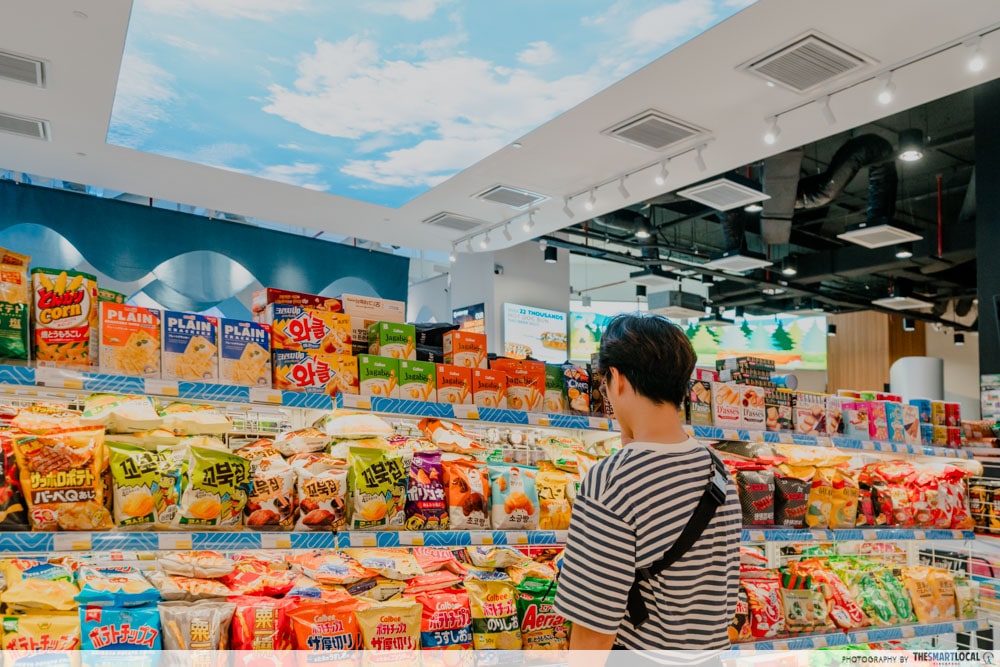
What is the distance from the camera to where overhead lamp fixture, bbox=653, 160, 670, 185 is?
615 cm

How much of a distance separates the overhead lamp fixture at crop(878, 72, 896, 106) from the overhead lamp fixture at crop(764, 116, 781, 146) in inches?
27.2

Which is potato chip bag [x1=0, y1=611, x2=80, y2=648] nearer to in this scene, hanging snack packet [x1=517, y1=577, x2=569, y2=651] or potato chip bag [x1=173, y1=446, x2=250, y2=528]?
potato chip bag [x1=173, y1=446, x2=250, y2=528]

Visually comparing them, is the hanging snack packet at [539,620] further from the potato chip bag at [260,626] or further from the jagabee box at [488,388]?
the potato chip bag at [260,626]

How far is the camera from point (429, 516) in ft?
8.39

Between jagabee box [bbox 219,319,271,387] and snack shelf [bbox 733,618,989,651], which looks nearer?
jagabee box [bbox 219,319,271,387]

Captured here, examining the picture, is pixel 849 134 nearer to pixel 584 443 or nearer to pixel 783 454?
pixel 783 454

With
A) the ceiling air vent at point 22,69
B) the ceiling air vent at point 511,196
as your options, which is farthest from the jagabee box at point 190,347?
the ceiling air vent at point 511,196

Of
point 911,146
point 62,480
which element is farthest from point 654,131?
point 62,480

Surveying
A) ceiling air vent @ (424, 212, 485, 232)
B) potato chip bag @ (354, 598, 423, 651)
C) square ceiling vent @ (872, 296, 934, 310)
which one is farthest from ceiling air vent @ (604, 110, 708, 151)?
square ceiling vent @ (872, 296, 934, 310)

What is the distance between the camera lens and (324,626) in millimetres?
2162

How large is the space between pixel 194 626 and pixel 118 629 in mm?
187

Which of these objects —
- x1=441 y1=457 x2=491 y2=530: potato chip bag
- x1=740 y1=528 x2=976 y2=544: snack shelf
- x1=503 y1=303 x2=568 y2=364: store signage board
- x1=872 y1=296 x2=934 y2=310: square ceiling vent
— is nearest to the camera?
x1=441 y1=457 x2=491 y2=530: potato chip bag

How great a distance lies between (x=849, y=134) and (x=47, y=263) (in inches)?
364

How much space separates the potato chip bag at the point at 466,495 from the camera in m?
2.62
